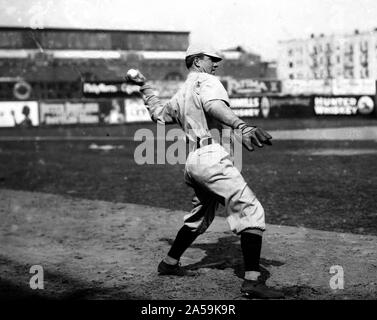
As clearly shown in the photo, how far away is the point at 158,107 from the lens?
4691 mm

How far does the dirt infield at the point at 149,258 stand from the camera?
4195 mm

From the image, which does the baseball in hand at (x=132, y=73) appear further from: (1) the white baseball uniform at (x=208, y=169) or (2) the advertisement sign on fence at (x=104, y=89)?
(2) the advertisement sign on fence at (x=104, y=89)

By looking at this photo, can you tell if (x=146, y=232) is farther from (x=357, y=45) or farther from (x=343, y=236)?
(x=357, y=45)

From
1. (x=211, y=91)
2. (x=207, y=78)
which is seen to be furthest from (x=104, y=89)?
(x=211, y=91)

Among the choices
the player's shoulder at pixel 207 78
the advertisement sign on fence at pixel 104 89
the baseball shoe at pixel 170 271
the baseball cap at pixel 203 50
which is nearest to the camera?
the player's shoulder at pixel 207 78

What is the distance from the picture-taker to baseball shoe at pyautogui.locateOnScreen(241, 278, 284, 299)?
3883 millimetres

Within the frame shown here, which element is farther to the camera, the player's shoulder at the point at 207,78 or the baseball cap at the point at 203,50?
the baseball cap at the point at 203,50

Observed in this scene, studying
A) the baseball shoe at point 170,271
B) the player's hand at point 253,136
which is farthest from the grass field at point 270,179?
the player's hand at point 253,136

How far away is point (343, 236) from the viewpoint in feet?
19.5

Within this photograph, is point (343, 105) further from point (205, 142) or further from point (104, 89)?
point (205, 142)

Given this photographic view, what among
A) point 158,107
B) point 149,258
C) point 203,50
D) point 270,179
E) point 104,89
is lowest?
point 149,258

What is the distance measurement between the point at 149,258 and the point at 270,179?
614cm
